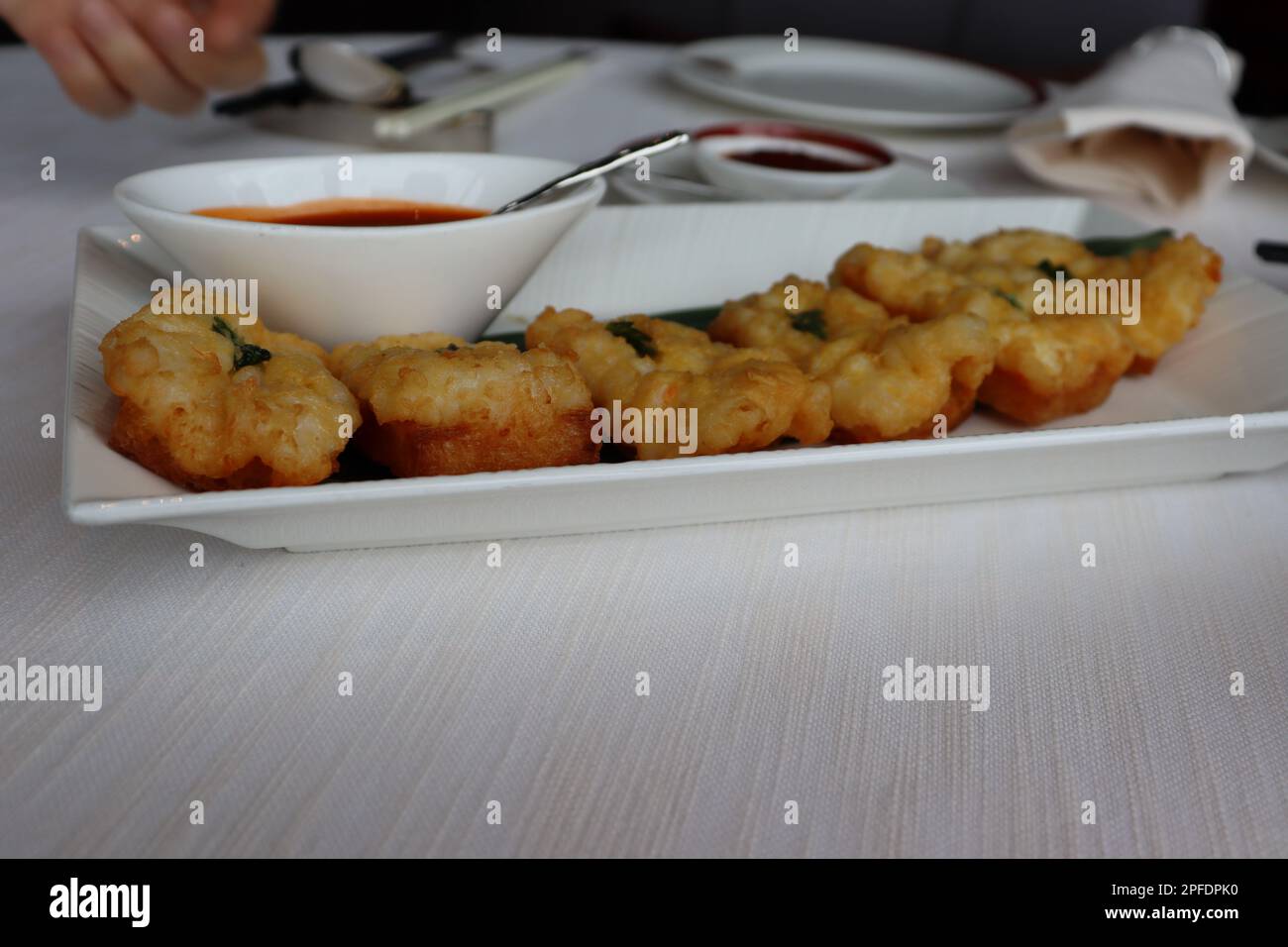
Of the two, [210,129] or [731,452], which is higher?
[210,129]

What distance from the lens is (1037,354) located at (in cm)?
162

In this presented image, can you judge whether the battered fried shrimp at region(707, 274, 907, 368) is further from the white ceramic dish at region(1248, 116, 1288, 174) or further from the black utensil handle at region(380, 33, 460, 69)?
the black utensil handle at region(380, 33, 460, 69)

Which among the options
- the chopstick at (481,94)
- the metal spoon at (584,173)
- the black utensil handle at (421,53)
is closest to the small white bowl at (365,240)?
the metal spoon at (584,173)

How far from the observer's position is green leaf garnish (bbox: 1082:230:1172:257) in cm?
212

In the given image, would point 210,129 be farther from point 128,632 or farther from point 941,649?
point 941,649

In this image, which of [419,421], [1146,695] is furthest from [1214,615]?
[419,421]

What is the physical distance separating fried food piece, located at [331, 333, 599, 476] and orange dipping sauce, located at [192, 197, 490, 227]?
50cm

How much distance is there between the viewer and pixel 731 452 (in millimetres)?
1343

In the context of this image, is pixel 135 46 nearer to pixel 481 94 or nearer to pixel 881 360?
pixel 481 94

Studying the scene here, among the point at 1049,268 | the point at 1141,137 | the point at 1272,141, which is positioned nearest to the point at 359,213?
the point at 1049,268

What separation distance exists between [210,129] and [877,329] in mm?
2009

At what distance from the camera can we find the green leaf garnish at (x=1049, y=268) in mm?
1911

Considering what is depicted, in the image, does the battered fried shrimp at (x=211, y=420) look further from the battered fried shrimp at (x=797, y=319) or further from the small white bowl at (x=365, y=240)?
the battered fried shrimp at (x=797, y=319)

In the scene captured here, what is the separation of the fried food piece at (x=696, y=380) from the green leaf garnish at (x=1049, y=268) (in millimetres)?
596
